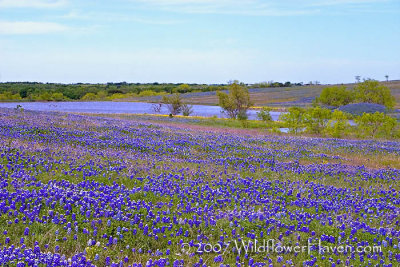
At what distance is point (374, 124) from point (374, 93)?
43.3 meters

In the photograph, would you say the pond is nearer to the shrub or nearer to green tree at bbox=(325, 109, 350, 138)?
the shrub

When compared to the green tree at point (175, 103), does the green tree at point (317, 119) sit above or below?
below

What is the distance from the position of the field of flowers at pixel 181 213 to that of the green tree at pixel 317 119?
2147 centimetres

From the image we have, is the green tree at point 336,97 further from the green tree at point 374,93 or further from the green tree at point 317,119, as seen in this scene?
the green tree at point 317,119

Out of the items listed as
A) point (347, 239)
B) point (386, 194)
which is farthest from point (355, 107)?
point (347, 239)

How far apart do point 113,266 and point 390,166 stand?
11.8m

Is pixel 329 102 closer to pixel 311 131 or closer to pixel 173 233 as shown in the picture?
pixel 311 131

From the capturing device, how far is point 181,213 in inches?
241

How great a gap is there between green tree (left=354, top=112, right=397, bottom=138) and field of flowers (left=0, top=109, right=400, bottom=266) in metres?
21.9

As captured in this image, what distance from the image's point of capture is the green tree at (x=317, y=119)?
31.8m

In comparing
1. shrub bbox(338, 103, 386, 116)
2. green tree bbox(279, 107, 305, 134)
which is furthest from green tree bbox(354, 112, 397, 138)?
shrub bbox(338, 103, 386, 116)

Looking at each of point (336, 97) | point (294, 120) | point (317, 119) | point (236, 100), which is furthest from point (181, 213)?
point (336, 97)

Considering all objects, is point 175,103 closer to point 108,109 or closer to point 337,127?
point 108,109

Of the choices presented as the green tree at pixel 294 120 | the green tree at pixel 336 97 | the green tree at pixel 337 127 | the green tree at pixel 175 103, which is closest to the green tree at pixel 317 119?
the green tree at pixel 294 120
